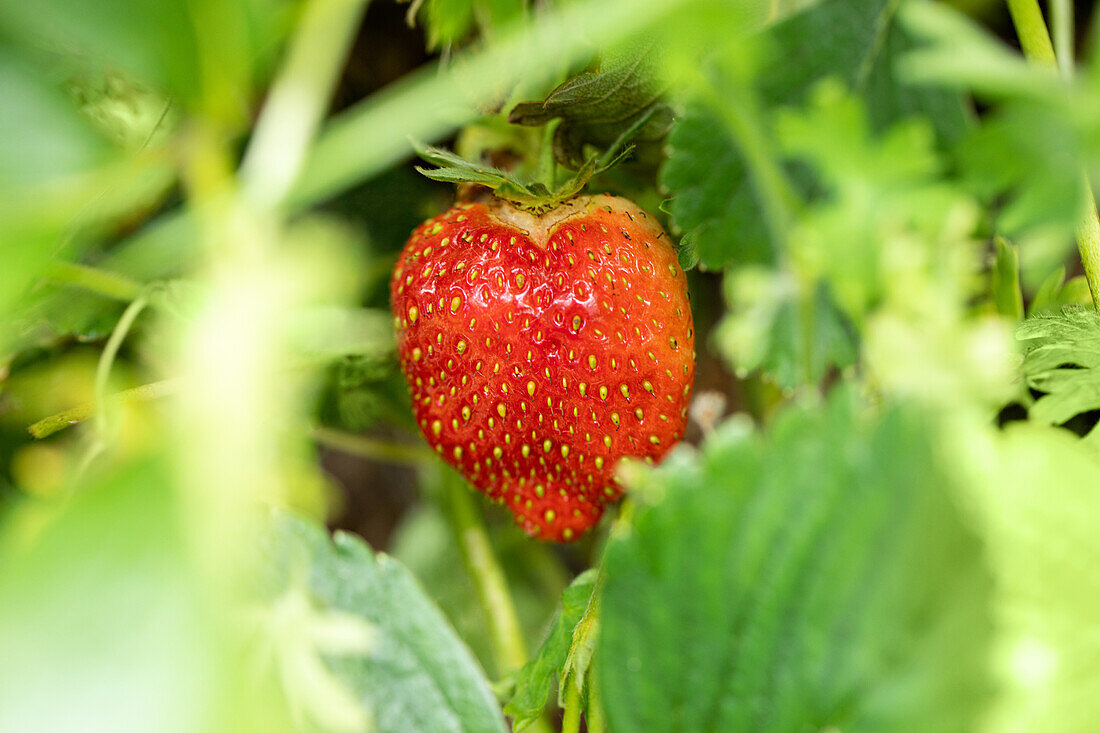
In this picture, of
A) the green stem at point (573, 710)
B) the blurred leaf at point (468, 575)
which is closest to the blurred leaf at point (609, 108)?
the green stem at point (573, 710)

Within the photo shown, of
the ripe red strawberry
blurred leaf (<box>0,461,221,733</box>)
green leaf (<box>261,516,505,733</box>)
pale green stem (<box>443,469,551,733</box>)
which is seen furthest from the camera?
pale green stem (<box>443,469,551,733</box>)

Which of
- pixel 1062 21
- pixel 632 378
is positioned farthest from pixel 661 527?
pixel 1062 21

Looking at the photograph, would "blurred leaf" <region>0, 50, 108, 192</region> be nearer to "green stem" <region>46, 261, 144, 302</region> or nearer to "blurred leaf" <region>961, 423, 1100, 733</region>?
"green stem" <region>46, 261, 144, 302</region>

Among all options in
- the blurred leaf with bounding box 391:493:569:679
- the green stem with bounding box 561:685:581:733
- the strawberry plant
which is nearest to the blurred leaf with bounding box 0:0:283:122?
the strawberry plant

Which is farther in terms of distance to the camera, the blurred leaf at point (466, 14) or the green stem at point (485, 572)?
the green stem at point (485, 572)

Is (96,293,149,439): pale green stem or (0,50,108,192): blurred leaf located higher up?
(0,50,108,192): blurred leaf

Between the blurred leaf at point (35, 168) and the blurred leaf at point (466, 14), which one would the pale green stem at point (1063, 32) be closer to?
the blurred leaf at point (466, 14)

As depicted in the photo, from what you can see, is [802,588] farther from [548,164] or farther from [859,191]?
[548,164]
